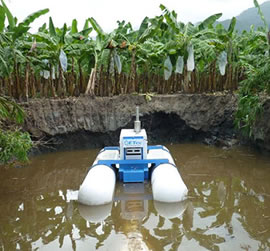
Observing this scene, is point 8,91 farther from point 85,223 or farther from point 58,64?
point 85,223

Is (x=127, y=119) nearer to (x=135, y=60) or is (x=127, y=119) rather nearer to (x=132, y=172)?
(x=135, y=60)

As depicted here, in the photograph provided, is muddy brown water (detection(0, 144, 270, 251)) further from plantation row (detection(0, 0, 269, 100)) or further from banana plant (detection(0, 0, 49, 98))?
plantation row (detection(0, 0, 269, 100))

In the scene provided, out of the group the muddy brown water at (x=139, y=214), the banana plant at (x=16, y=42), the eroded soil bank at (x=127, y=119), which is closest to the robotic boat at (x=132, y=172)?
the muddy brown water at (x=139, y=214)

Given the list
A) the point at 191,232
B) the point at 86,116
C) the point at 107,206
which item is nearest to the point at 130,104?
the point at 86,116

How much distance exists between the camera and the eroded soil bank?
977 centimetres

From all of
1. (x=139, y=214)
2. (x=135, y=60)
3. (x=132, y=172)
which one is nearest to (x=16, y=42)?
(x=135, y=60)

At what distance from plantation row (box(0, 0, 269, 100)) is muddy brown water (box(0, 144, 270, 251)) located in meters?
3.37

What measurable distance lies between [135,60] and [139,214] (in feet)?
22.1

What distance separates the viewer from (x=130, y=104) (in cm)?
1051

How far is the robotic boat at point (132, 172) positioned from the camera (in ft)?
17.5

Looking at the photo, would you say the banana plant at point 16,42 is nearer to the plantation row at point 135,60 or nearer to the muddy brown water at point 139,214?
the plantation row at point 135,60

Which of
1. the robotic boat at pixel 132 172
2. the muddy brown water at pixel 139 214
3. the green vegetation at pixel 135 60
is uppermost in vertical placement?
the green vegetation at pixel 135 60

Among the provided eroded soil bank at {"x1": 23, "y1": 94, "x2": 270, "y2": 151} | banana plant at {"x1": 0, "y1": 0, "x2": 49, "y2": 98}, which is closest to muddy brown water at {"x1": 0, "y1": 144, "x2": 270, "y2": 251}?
eroded soil bank at {"x1": 23, "y1": 94, "x2": 270, "y2": 151}

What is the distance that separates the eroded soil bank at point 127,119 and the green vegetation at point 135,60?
1.53 feet
